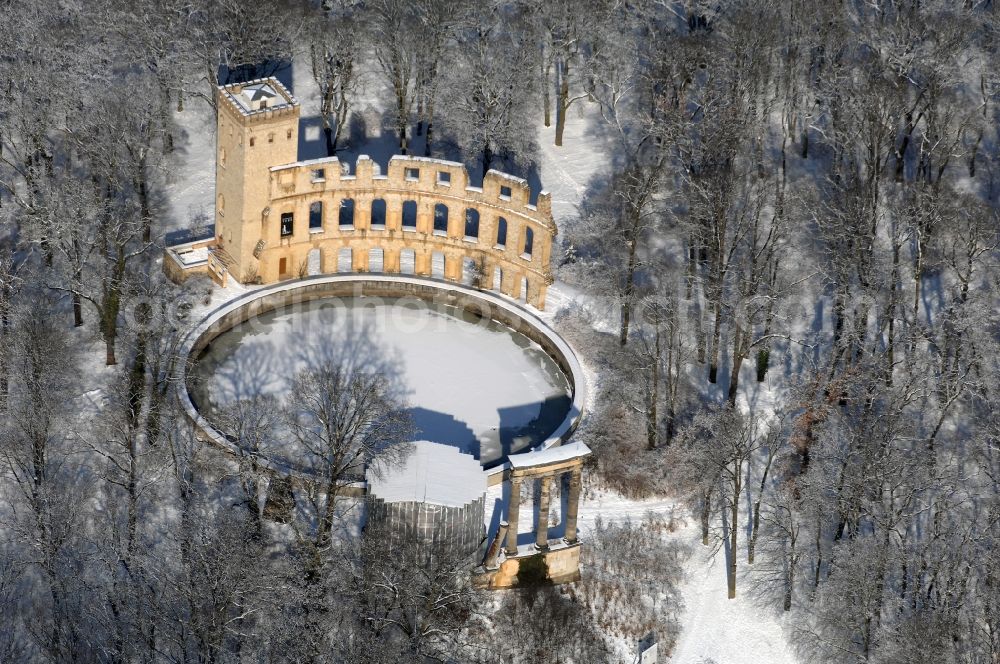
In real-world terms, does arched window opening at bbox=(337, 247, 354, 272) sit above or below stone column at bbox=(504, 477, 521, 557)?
above

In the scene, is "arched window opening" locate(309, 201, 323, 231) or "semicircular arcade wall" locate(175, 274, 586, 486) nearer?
"semicircular arcade wall" locate(175, 274, 586, 486)

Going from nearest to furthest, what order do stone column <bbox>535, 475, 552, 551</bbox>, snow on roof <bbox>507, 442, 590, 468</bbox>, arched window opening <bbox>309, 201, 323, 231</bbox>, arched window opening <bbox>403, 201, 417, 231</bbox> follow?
snow on roof <bbox>507, 442, 590, 468</bbox> < stone column <bbox>535, 475, 552, 551</bbox> < arched window opening <bbox>309, 201, 323, 231</bbox> < arched window opening <bbox>403, 201, 417, 231</bbox>

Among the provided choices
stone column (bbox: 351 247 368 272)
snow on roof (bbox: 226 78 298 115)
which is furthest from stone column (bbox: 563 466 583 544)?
snow on roof (bbox: 226 78 298 115)

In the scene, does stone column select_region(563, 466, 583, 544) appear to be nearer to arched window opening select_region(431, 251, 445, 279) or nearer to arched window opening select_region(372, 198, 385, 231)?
arched window opening select_region(431, 251, 445, 279)

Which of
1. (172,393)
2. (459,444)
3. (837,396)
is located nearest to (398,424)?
(459,444)

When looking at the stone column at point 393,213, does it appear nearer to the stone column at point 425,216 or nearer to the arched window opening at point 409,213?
the stone column at point 425,216
